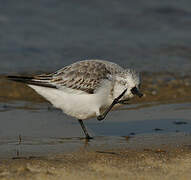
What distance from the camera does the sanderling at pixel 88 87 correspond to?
705 cm

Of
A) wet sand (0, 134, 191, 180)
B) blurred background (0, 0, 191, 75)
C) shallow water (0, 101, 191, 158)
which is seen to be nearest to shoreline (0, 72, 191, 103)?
shallow water (0, 101, 191, 158)

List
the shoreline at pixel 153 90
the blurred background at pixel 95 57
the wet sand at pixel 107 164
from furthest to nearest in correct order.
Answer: the shoreline at pixel 153 90 → the blurred background at pixel 95 57 → the wet sand at pixel 107 164

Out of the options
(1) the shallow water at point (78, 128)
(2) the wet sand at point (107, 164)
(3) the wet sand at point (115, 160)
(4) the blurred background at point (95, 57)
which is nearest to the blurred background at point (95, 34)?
(4) the blurred background at point (95, 57)

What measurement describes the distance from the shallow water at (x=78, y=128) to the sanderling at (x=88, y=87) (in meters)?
0.38

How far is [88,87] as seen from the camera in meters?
7.17

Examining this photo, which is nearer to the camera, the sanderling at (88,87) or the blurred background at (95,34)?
the sanderling at (88,87)

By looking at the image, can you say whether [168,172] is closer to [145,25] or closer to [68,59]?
[68,59]

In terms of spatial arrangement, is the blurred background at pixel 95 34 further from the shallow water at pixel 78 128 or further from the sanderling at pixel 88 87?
the sanderling at pixel 88 87

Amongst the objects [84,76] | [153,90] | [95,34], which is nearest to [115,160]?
[84,76]

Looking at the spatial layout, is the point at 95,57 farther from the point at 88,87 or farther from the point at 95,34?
the point at 88,87

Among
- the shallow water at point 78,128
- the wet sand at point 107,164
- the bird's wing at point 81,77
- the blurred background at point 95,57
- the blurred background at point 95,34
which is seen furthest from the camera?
the blurred background at point 95,34

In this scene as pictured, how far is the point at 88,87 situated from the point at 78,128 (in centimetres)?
93

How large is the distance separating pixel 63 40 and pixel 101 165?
8583mm

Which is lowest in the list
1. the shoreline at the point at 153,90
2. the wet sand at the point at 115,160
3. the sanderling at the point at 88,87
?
the shoreline at the point at 153,90
